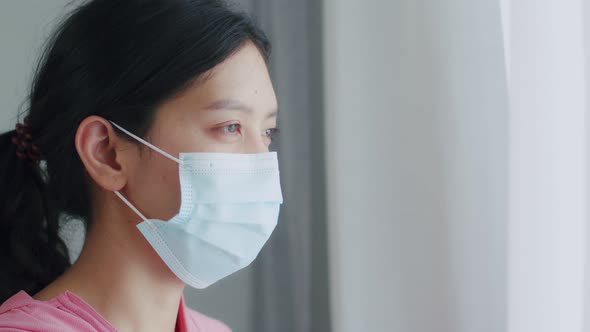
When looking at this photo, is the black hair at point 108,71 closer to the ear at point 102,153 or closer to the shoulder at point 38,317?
the ear at point 102,153

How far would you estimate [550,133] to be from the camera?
1.23 meters

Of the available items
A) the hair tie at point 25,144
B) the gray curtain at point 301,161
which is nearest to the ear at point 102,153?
the hair tie at point 25,144

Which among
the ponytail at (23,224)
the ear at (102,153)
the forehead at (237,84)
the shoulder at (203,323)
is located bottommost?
the shoulder at (203,323)

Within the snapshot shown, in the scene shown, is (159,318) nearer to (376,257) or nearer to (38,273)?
(38,273)

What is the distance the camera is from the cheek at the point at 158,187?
1236 millimetres

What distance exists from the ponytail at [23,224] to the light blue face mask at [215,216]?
224 mm

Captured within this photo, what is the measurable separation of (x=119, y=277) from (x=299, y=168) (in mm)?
933

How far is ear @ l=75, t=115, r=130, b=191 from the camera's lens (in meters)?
1.23

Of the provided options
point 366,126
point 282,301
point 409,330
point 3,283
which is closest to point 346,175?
point 366,126

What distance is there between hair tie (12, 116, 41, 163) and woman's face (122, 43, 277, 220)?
0.20 meters

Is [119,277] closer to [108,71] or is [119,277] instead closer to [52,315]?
[52,315]

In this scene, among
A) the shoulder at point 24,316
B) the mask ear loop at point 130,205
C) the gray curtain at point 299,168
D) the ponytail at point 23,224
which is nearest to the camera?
the shoulder at point 24,316

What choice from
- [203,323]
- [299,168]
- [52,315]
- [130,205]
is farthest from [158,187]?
[299,168]

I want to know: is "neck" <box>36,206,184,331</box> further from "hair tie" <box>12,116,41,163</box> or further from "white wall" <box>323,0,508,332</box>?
"white wall" <box>323,0,508,332</box>
